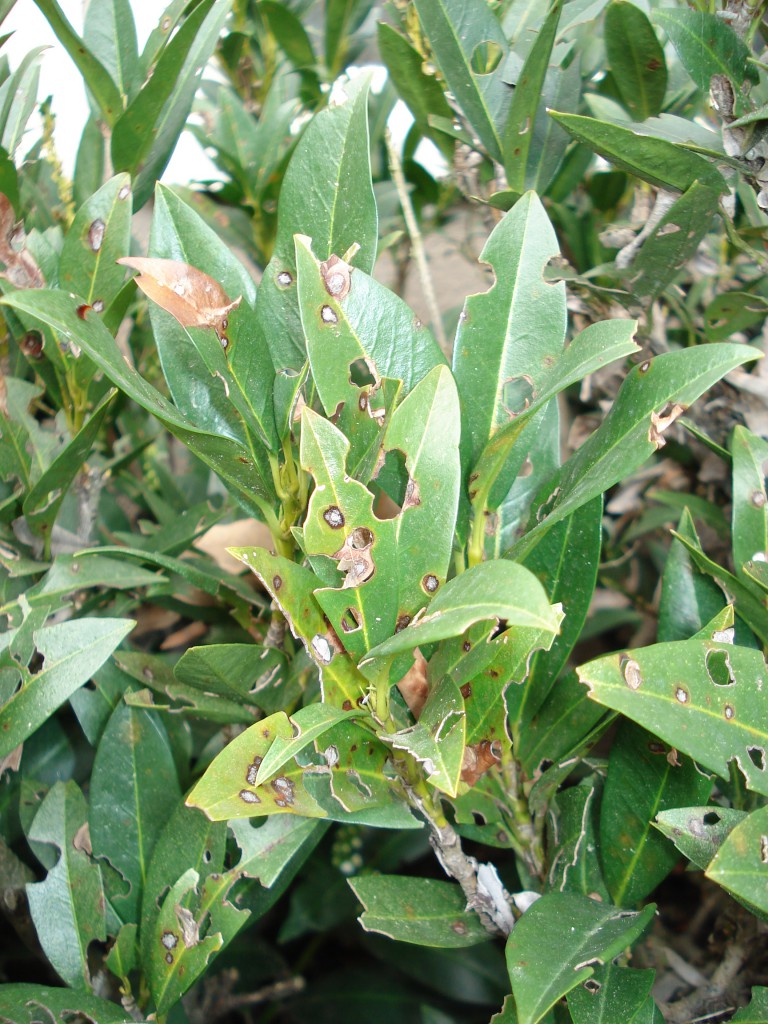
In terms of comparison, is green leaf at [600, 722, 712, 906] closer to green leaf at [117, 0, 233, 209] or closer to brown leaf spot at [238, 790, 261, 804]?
brown leaf spot at [238, 790, 261, 804]

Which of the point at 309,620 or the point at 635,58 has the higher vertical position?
the point at 635,58

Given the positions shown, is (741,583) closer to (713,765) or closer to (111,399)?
(713,765)

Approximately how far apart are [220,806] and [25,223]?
63 centimetres

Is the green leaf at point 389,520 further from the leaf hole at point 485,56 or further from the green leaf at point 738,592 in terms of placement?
the leaf hole at point 485,56

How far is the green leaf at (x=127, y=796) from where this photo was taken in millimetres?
674

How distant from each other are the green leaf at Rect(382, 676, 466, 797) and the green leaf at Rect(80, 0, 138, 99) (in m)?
0.65

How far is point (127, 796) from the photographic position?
2.23ft

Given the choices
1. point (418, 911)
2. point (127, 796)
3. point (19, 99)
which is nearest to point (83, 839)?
point (127, 796)

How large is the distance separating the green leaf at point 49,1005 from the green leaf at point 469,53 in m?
0.77

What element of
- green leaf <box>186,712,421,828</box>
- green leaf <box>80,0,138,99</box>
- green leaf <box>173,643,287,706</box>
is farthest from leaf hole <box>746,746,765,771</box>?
green leaf <box>80,0,138,99</box>

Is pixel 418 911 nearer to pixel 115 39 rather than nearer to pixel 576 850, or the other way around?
pixel 576 850

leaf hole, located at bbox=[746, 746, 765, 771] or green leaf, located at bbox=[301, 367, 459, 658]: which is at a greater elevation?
green leaf, located at bbox=[301, 367, 459, 658]

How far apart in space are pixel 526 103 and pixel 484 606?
497mm

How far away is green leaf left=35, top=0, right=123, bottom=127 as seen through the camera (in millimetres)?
698
